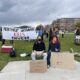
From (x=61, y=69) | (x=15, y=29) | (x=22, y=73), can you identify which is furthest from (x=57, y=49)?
(x=15, y=29)

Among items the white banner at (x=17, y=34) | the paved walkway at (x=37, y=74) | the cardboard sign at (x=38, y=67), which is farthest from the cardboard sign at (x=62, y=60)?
the white banner at (x=17, y=34)

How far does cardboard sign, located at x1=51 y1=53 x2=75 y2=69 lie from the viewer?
14.1 meters

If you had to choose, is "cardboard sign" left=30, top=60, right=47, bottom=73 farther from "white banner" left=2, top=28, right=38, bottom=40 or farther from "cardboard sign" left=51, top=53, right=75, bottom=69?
"white banner" left=2, top=28, right=38, bottom=40

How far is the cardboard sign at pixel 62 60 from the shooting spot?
14104 mm

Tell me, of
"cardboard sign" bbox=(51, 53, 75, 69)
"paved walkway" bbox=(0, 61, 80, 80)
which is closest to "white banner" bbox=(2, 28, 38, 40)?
"cardboard sign" bbox=(51, 53, 75, 69)

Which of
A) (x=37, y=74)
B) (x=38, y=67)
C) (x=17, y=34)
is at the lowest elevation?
(x=37, y=74)

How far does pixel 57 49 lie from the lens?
49.8 ft

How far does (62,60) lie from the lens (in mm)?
14258

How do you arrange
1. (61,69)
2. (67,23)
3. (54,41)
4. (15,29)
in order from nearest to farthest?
(61,69) → (54,41) → (15,29) → (67,23)

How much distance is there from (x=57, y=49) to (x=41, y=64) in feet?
7.95

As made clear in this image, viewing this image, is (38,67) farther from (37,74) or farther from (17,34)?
(17,34)

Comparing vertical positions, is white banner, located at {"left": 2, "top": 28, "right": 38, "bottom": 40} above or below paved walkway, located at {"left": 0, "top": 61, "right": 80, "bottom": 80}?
above

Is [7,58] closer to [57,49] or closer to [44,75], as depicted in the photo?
[57,49]

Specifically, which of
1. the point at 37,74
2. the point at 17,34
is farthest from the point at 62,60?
the point at 17,34
